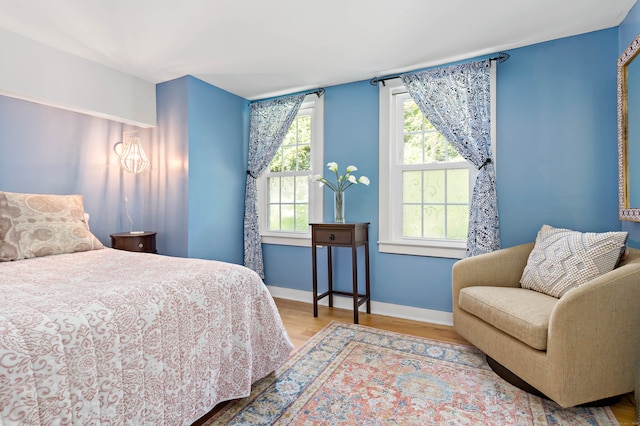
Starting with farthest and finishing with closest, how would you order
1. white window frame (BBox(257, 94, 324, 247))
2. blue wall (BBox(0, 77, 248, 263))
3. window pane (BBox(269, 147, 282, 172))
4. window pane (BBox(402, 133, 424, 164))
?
window pane (BBox(269, 147, 282, 172)) → white window frame (BBox(257, 94, 324, 247)) → window pane (BBox(402, 133, 424, 164)) → blue wall (BBox(0, 77, 248, 263))

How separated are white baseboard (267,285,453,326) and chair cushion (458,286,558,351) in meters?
0.71

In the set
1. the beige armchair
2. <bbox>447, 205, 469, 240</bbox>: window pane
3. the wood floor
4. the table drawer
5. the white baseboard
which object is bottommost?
the wood floor

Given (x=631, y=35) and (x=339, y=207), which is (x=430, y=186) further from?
(x=631, y=35)

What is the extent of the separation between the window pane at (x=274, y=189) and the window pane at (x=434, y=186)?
5.57ft

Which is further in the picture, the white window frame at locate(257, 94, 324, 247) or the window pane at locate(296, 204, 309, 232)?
the window pane at locate(296, 204, 309, 232)

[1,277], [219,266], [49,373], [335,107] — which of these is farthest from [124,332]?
[335,107]

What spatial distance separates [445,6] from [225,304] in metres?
2.25

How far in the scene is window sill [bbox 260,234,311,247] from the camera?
3.65 m

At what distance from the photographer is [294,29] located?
2420 millimetres

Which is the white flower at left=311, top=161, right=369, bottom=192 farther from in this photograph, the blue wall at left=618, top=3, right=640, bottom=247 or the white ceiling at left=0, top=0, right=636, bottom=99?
the blue wall at left=618, top=3, right=640, bottom=247

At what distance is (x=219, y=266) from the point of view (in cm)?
181

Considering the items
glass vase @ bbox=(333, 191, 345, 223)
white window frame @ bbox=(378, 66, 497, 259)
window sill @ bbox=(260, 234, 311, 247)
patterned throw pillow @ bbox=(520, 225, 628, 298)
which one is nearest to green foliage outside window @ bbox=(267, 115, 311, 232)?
window sill @ bbox=(260, 234, 311, 247)

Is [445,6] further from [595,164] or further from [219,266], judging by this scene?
[219,266]

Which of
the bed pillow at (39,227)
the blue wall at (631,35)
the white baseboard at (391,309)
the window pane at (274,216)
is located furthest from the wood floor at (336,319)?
the bed pillow at (39,227)
